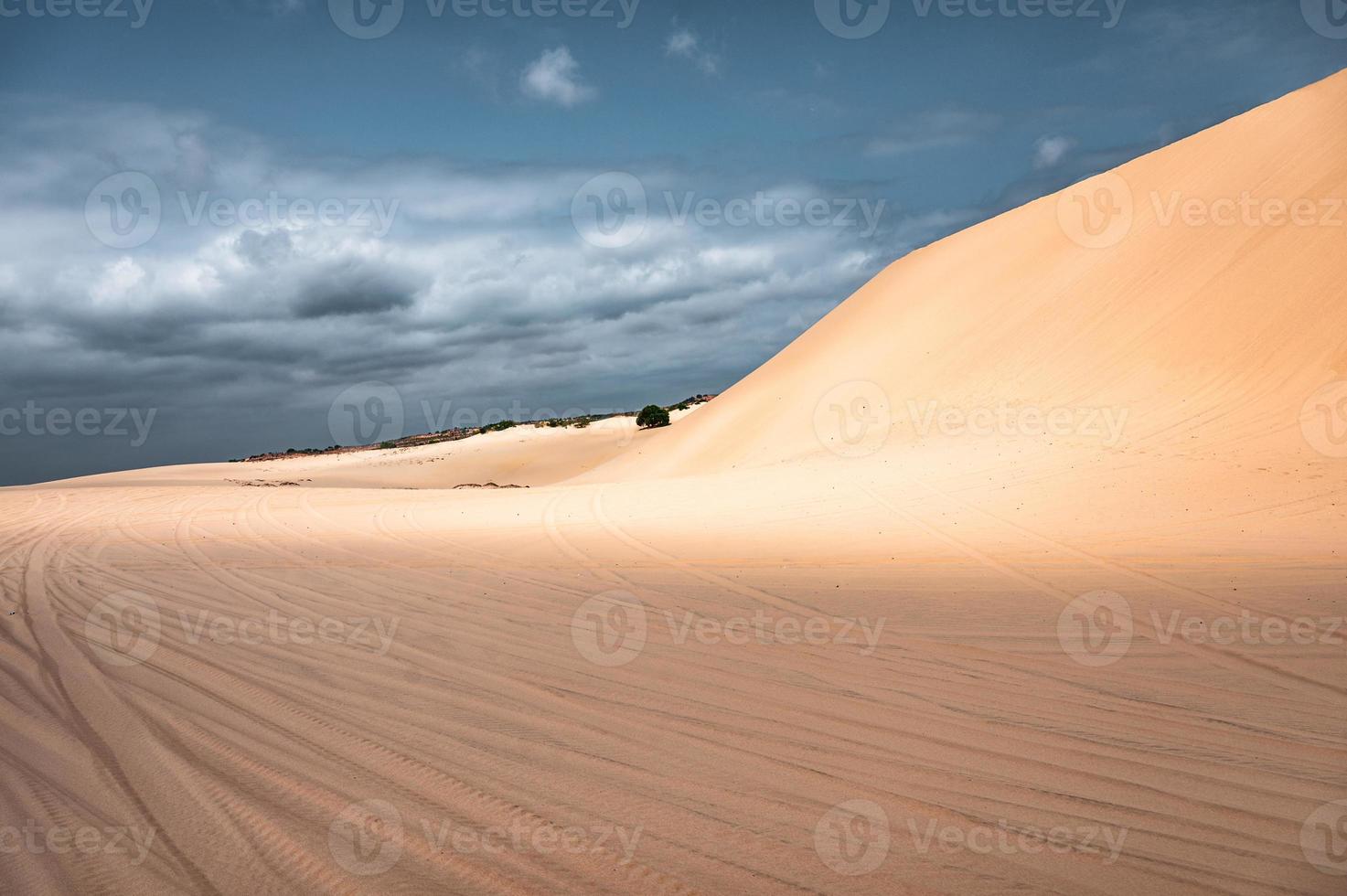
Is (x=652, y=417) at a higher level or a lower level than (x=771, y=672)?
higher

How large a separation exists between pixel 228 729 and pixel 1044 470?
13.0 metres

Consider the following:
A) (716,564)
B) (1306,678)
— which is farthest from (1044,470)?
(1306,678)

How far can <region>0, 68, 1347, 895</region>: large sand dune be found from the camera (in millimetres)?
2957

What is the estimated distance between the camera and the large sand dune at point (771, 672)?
296 cm

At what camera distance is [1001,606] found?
6.90 m

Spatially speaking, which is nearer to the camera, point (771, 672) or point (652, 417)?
point (771, 672)

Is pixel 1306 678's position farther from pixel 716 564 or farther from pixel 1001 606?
pixel 716 564

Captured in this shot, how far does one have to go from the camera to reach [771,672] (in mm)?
5086

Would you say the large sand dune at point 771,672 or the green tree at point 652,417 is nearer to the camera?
the large sand dune at point 771,672

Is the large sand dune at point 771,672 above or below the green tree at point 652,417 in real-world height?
below

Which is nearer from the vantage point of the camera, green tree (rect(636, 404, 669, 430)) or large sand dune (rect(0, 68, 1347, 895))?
large sand dune (rect(0, 68, 1347, 895))

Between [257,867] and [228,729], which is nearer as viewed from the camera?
[257,867]

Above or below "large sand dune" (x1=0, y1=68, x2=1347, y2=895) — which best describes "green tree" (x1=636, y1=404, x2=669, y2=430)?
above

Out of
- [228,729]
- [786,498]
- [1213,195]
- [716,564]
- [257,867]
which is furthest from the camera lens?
[1213,195]
